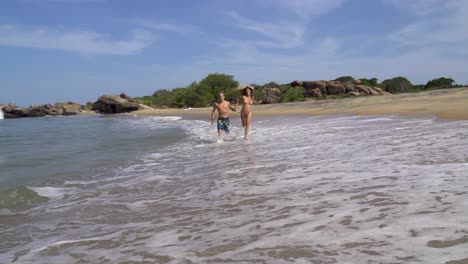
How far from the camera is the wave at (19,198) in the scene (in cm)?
539

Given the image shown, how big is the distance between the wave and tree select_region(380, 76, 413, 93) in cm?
6420

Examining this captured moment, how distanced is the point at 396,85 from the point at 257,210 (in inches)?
2629

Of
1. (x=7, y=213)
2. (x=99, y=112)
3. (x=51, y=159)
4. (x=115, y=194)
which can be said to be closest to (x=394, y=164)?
(x=115, y=194)

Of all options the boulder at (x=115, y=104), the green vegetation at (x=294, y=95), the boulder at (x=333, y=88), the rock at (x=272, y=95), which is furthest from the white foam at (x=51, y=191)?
the boulder at (x=115, y=104)

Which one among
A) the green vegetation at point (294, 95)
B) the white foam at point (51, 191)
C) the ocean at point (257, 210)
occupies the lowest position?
the white foam at point (51, 191)

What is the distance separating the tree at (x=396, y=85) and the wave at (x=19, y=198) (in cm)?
6420

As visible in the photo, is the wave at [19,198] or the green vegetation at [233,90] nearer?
the wave at [19,198]

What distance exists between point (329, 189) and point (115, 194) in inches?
111

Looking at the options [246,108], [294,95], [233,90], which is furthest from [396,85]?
[246,108]

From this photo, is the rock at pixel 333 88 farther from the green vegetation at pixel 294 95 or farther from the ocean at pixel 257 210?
the ocean at pixel 257 210

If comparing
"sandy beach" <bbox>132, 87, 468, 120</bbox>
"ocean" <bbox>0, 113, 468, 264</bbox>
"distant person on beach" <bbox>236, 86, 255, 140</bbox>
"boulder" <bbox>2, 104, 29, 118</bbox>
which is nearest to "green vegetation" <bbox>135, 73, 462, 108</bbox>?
"boulder" <bbox>2, 104, 29, 118</bbox>

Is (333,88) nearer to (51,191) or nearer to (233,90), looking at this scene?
(233,90)

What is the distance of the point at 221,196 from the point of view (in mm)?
4953

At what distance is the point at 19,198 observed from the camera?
5746 mm
